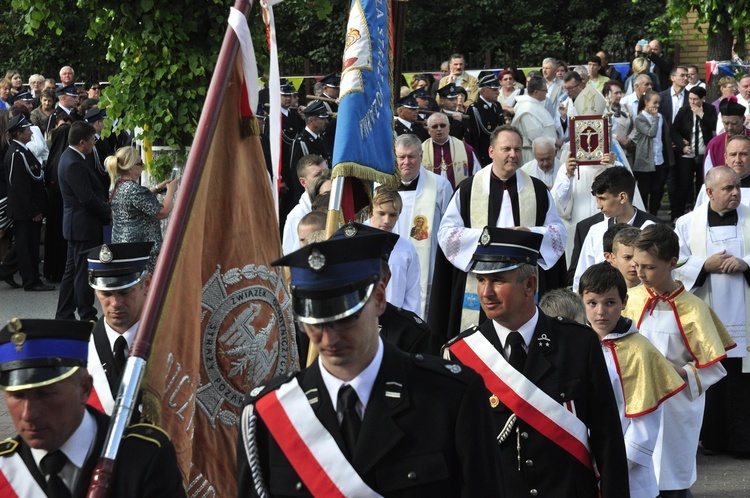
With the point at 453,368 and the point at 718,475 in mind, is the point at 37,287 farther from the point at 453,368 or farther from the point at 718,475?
the point at 453,368

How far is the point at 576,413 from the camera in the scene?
4.59m

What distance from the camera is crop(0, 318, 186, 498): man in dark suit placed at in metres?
3.41

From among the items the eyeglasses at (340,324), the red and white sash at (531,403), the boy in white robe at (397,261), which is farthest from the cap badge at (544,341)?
the boy in white robe at (397,261)

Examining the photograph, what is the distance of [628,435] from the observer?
5.80 meters

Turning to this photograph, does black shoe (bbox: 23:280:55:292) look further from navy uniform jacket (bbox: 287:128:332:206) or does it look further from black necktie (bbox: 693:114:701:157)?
black necktie (bbox: 693:114:701:157)

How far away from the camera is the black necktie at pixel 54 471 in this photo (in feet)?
11.2

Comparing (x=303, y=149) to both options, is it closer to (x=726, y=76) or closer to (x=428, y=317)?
(x=428, y=317)

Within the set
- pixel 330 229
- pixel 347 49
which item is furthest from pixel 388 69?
pixel 330 229

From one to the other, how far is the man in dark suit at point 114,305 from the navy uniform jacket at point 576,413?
1.61 meters

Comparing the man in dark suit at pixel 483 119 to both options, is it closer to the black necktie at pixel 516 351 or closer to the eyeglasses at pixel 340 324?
the black necktie at pixel 516 351

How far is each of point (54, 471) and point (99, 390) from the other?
150cm

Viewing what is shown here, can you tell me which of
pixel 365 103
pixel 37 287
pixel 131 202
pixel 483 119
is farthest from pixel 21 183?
→ pixel 365 103

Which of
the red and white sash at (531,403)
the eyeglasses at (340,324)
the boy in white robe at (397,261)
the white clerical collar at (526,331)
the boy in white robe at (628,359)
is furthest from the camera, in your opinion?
the boy in white robe at (397,261)

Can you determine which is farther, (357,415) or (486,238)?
(486,238)
